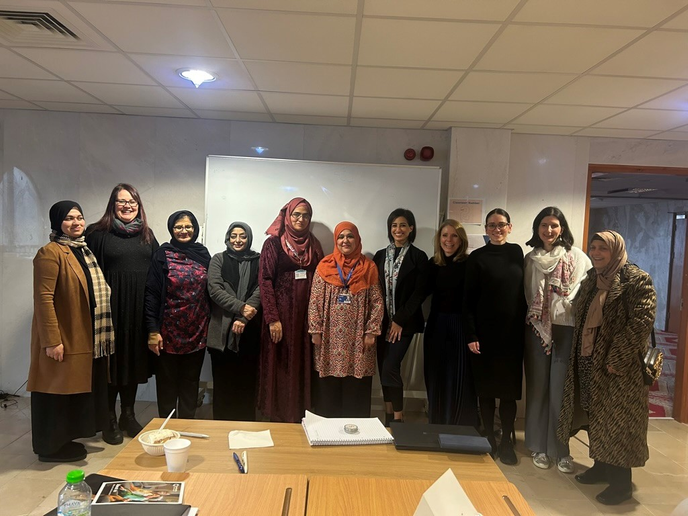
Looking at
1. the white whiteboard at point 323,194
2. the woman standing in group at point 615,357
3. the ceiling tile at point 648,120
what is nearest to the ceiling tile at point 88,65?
the white whiteboard at point 323,194

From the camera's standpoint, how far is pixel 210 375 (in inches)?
139

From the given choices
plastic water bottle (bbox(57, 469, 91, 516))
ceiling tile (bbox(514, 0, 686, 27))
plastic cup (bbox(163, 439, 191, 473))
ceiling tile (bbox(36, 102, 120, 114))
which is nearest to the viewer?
plastic water bottle (bbox(57, 469, 91, 516))

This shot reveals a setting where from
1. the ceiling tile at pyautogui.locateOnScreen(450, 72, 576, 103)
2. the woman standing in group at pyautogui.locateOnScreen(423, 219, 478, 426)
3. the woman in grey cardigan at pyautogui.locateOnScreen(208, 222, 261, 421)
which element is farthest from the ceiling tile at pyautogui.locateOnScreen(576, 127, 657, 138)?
the woman in grey cardigan at pyautogui.locateOnScreen(208, 222, 261, 421)

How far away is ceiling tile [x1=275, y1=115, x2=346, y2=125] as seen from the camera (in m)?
3.56

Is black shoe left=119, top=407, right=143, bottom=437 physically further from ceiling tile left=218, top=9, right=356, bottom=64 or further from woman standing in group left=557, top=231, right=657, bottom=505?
woman standing in group left=557, top=231, right=657, bottom=505

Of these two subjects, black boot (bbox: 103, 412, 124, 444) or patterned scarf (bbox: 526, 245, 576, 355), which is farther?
black boot (bbox: 103, 412, 124, 444)

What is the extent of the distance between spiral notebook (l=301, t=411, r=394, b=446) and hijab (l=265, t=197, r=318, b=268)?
1458 millimetres

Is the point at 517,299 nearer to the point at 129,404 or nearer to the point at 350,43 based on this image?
the point at 350,43

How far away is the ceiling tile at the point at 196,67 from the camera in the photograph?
8.10 feet

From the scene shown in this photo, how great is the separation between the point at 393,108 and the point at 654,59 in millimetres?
1570

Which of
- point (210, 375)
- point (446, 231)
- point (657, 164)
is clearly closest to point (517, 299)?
point (446, 231)

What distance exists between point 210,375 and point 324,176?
6.02ft

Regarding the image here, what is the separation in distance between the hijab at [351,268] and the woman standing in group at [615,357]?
1316 millimetres

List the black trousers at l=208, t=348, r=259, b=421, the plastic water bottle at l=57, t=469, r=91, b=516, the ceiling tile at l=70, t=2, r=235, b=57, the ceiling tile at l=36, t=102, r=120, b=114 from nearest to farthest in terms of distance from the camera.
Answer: the plastic water bottle at l=57, t=469, r=91, b=516, the ceiling tile at l=70, t=2, r=235, b=57, the black trousers at l=208, t=348, r=259, b=421, the ceiling tile at l=36, t=102, r=120, b=114
